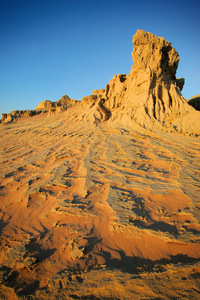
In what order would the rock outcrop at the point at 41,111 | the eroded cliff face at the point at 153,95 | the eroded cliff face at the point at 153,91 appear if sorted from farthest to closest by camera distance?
the rock outcrop at the point at 41,111 < the eroded cliff face at the point at 153,91 < the eroded cliff face at the point at 153,95

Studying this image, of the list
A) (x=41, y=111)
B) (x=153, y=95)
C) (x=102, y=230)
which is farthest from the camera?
(x=41, y=111)

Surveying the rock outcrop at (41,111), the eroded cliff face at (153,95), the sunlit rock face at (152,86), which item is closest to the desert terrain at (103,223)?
the eroded cliff face at (153,95)

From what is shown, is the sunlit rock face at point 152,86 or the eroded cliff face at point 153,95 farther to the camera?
the sunlit rock face at point 152,86

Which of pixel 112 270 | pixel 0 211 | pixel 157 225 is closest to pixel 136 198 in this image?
pixel 157 225

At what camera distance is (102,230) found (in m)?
1.67

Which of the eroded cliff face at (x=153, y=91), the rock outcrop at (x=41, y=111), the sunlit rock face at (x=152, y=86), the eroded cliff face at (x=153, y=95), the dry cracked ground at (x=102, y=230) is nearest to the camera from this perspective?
the dry cracked ground at (x=102, y=230)

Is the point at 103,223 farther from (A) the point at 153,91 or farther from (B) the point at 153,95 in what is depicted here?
(A) the point at 153,91

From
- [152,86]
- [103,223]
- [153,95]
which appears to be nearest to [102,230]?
[103,223]

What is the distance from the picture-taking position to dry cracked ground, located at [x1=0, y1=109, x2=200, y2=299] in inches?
43.3

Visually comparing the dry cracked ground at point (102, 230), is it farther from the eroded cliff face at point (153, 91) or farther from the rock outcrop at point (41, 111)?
the rock outcrop at point (41, 111)

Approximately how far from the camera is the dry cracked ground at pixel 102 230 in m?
1.10

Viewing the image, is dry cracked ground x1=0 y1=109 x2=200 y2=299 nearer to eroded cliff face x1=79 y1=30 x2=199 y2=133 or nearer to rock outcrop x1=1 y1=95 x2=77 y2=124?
eroded cliff face x1=79 y1=30 x2=199 y2=133

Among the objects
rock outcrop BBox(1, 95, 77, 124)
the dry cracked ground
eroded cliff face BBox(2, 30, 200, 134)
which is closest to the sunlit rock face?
eroded cliff face BBox(2, 30, 200, 134)

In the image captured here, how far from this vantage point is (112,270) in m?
1.21
